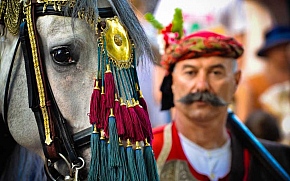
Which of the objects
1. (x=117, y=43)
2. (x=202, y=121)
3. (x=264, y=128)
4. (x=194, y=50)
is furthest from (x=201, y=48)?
(x=264, y=128)

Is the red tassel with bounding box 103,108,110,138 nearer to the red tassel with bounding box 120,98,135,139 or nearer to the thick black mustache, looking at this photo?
the red tassel with bounding box 120,98,135,139

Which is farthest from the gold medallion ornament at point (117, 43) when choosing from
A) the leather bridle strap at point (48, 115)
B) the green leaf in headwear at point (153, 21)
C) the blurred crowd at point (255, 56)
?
the blurred crowd at point (255, 56)

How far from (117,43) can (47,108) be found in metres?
0.37

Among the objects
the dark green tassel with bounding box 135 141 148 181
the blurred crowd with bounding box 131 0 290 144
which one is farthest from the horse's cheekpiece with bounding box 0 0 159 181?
the blurred crowd with bounding box 131 0 290 144

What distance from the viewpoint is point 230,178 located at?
311 centimetres

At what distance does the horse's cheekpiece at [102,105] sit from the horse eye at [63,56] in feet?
0.22

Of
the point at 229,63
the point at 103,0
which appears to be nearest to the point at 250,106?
the point at 229,63

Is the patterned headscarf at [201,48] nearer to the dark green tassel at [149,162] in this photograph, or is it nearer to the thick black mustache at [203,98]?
the thick black mustache at [203,98]

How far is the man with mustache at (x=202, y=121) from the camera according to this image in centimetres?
316

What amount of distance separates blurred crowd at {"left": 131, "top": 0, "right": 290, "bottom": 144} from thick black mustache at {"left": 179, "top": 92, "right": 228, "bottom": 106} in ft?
1.50

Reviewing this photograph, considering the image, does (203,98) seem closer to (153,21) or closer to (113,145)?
(153,21)

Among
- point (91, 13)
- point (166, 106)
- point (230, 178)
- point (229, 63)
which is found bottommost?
point (230, 178)

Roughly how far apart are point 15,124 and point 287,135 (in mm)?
5273

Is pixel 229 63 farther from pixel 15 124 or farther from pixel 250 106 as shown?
pixel 250 106
